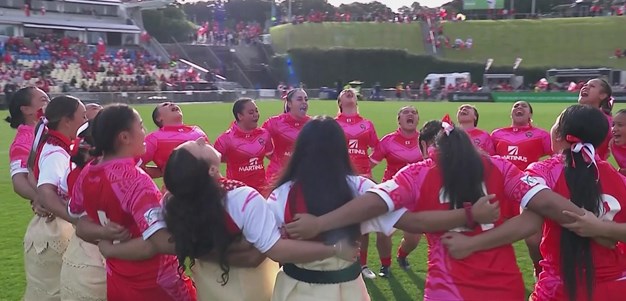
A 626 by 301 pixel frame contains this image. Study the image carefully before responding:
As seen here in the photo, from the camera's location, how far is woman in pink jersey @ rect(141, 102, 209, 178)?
22.1 feet

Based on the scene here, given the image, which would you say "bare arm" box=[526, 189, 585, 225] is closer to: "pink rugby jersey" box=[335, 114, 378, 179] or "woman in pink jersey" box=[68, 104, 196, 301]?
"woman in pink jersey" box=[68, 104, 196, 301]

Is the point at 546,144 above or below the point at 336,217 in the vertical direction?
below

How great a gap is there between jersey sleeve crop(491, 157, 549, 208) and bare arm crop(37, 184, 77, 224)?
8.49 feet

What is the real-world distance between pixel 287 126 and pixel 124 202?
4681 millimetres

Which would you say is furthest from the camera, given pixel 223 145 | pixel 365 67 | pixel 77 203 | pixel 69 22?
pixel 69 22

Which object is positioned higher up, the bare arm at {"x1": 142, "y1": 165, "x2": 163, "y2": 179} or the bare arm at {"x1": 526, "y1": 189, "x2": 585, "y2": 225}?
the bare arm at {"x1": 526, "y1": 189, "x2": 585, "y2": 225}

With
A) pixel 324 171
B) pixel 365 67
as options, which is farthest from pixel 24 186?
pixel 365 67

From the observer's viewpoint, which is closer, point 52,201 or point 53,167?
point 52,201

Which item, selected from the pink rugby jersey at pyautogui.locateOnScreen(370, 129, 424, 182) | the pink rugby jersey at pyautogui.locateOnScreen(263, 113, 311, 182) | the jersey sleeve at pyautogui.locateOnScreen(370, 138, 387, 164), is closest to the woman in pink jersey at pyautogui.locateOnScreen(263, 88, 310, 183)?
the pink rugby jersey at pyautogui.locateOnScreen(263, 113, 311, 182)

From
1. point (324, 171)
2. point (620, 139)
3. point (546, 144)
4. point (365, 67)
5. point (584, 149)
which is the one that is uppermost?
point (584, 149)

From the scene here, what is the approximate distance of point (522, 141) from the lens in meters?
6.90

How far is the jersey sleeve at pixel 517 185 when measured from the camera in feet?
10.1

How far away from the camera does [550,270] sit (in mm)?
3404

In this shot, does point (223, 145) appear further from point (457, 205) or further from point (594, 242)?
point (594, 242)
